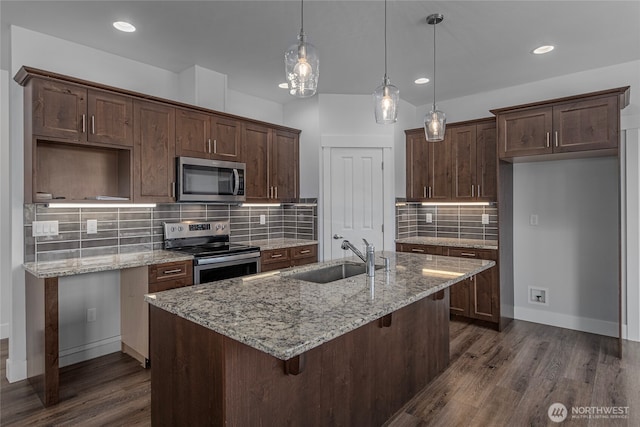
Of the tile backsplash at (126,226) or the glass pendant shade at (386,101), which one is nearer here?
the glass pendant shade at (386,101)

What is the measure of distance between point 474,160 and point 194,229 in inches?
128

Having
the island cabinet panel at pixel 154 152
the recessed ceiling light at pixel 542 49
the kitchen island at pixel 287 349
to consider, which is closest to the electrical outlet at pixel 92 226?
the island cabinet panel at pixel 154 152

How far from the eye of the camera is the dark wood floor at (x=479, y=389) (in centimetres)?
228

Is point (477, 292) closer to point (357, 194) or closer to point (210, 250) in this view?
point (357, 194)

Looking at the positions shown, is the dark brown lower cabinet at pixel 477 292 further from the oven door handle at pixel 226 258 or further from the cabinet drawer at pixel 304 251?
the oven door handle at pixel 226 258

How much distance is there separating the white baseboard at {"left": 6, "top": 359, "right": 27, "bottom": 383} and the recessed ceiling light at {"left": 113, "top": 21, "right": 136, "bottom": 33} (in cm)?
268

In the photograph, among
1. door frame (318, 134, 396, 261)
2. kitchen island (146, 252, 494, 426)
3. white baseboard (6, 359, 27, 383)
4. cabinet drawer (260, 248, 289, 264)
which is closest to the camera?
kitchen island (146, 252, 494, 426)

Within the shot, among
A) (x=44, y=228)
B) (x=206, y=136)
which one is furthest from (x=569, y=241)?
(x=44, y=228)

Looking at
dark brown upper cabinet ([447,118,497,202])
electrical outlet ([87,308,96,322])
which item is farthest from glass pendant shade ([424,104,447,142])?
electrical outlet ([87,308,96,322])

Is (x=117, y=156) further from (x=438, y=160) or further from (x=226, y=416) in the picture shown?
(x=438, y=160)

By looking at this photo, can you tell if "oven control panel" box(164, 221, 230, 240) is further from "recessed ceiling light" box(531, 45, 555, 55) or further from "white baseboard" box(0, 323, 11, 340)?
"recessed ceiling light" box(531, 45, 555, 55)

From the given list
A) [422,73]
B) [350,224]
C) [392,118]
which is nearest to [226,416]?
[392,118]

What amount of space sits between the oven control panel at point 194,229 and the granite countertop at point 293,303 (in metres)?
1.72

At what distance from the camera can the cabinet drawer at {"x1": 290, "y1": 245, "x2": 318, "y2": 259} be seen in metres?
4.17
